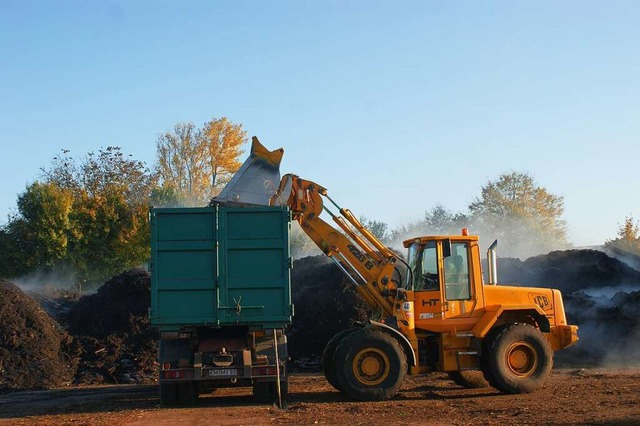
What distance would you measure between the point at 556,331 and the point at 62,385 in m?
11.9

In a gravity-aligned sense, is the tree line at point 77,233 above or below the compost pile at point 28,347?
above

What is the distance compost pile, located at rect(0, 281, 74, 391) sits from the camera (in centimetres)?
1950

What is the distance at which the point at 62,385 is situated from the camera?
65.7 feet

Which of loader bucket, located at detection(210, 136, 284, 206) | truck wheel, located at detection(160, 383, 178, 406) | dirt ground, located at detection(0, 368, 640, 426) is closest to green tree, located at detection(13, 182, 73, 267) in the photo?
dirt ground, located at detection(0, 368, 640, 426)

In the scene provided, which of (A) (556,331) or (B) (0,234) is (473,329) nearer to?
(A) (556,331)

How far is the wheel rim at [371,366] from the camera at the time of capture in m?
15.0

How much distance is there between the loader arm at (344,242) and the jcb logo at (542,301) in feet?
8.86

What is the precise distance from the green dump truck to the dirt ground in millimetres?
754

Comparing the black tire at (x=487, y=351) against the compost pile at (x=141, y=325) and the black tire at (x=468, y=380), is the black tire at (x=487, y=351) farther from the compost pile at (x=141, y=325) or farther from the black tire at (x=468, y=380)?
the compost pile at (x=141, y=325)

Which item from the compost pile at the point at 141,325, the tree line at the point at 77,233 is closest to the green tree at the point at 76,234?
the tree line at the point at 77,233

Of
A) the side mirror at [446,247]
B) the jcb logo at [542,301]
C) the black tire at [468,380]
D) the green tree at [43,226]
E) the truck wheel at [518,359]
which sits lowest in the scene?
the black tire at [468,380]

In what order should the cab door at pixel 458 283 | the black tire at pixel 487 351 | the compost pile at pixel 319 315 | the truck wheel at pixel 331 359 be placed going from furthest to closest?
the compost pile at pixel 319 315, the cab door at pixel 458 283, the black tire at pixel 487 351, the truck wheel at pixel 331 359

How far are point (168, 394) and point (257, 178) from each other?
4565 millimetres

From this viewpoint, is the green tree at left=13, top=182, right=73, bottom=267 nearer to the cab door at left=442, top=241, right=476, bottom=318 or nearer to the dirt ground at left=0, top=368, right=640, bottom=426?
the dirt ground at left=0, top=368, right=640, bottom=426
